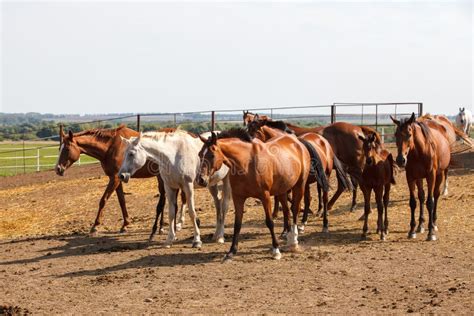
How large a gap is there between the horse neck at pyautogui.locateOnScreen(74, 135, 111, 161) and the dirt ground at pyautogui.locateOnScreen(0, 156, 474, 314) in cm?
150

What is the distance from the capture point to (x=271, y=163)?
894 cm

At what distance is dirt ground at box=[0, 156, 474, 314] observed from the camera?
6844 millimetres

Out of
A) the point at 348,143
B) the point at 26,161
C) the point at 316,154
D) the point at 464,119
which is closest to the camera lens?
the point at 316,154

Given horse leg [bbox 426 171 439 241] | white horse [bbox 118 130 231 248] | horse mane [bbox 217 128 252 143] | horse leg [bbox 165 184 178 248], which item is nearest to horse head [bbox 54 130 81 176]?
white horse [bbox 118 130 231 248]

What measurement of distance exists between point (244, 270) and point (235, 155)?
1543 millimetres

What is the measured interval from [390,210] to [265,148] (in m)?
4.68

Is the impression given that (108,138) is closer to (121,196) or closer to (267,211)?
(121,196)

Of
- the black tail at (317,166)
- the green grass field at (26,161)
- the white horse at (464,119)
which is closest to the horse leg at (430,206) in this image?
the black tail at (317,166)

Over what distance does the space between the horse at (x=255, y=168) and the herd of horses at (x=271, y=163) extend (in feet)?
0.04

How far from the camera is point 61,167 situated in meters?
11.8

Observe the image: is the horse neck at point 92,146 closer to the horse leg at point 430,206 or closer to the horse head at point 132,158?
the horse head at point 132,158

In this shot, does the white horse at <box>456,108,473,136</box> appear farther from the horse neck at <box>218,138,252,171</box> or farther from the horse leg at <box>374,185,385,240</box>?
the horse neck at <box>218,138,252,171</box>

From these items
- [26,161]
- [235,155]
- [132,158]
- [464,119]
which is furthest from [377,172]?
[26,161]

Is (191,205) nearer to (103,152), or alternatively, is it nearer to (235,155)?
(235,155)
